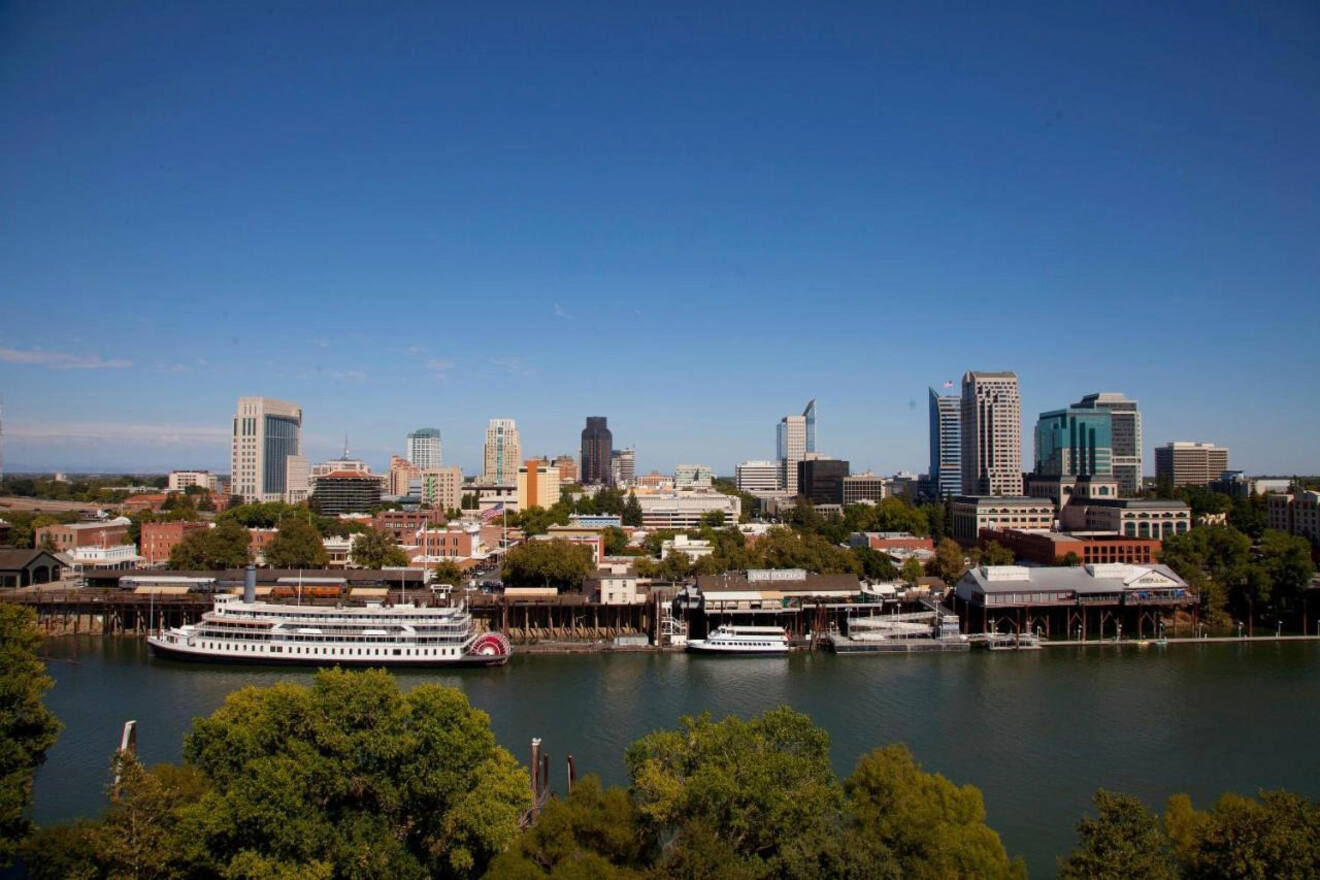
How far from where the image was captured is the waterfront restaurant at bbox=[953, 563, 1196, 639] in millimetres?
27594

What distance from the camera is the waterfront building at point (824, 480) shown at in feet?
282

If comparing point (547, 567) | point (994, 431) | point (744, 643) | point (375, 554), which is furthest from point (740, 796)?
point (994, 431)

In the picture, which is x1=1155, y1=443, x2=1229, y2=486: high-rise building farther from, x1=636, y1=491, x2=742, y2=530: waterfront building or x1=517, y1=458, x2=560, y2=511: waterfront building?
x1=517, y1=458, x2=560, y2=511: waterfront building

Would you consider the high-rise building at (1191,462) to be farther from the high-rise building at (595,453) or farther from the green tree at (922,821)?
the green tree at (922,821)

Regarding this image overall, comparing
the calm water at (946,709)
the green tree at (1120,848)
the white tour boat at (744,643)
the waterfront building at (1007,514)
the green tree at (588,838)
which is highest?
the waterfront building at (1007,514)

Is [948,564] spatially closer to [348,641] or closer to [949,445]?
[348,641]

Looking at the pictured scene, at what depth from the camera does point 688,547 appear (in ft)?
135

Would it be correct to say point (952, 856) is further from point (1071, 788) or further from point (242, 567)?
point (242, 567)

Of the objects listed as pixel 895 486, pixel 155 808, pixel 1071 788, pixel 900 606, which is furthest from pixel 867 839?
→ pixel 895 486

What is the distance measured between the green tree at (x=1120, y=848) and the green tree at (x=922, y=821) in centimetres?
83

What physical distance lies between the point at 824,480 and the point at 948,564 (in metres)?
52.7

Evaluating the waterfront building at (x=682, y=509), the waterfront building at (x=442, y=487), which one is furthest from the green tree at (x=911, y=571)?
the waterfront building at (x=442, y=487)

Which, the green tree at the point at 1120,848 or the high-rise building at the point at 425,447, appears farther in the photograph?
the high-rise building at the point at 425,447

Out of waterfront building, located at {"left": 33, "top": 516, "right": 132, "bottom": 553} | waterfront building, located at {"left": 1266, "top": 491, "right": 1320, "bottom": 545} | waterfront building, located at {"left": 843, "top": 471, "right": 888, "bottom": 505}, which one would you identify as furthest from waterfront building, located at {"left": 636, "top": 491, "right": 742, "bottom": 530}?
waterfront building, located at {"left": 33, "top": 516, "right": 132, "bottom": 553}
